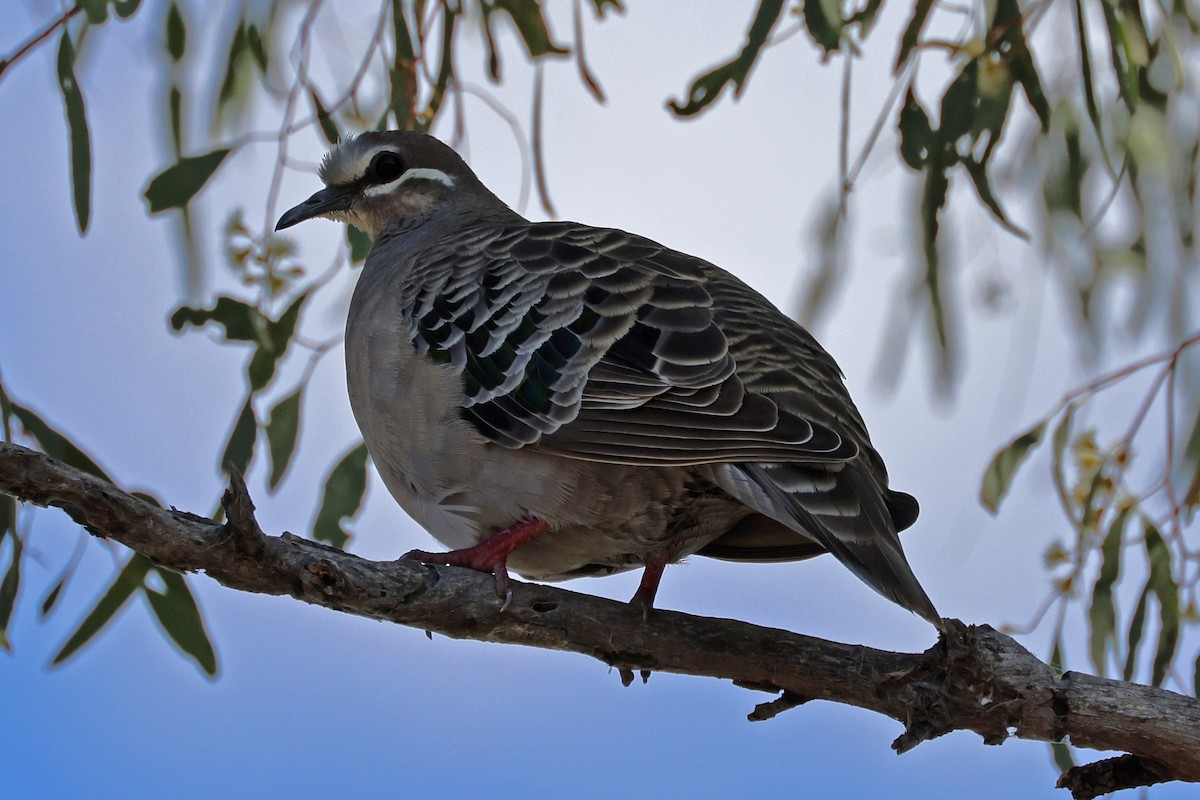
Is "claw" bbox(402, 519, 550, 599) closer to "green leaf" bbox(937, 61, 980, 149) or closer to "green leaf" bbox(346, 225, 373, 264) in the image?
"green leaf" bbox(346, 225, 373, 264)

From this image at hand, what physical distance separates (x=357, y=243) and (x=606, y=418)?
4.65 feet

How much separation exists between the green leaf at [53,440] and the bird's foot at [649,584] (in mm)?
1314

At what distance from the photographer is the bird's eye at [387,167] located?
3865mm

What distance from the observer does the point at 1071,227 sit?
3.75m

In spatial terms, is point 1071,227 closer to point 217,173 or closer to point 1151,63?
point 1151,63

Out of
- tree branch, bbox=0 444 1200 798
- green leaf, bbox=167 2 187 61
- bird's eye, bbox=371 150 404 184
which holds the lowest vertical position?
tree branch, bbox=0 444 1200 798

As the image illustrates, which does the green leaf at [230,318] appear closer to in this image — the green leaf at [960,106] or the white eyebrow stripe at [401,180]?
the white eyebrow stripe at [401,180]

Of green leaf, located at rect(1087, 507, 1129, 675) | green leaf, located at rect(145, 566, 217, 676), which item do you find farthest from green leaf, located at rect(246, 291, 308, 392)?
green leaf, located at rect(1087, 507, 1129, 675)

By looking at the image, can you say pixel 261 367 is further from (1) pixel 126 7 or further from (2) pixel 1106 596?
(2) pixel 1106 596

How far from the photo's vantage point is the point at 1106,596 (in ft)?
12.1

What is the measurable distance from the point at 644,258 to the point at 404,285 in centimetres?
52

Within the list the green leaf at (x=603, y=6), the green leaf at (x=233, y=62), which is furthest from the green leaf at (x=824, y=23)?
the green leaf at (x=233, y=62)

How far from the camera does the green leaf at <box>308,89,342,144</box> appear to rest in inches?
149

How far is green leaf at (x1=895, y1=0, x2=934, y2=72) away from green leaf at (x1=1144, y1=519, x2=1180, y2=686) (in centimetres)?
125
